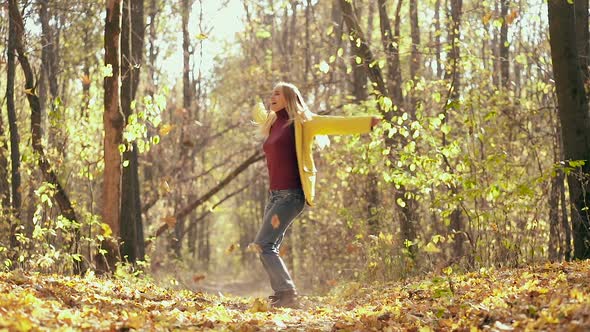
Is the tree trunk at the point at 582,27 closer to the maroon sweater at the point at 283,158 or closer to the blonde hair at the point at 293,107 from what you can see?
the blonde hair at the point at 293,107

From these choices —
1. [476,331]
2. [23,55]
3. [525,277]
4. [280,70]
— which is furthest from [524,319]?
[280,70]

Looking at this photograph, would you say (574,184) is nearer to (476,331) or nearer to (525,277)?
(525,277)

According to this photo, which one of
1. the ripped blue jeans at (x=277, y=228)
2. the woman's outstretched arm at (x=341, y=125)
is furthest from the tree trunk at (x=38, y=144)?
the woman's outstretched arm at (x=341, y=125)

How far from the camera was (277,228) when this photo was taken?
7824mm

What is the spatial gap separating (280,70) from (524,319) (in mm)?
19613

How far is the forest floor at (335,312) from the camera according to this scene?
5.03 meters

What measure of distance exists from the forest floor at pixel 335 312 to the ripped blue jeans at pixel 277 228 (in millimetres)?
426

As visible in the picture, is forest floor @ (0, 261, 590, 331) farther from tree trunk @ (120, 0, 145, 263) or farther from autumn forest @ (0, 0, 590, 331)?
tree trunk @ (120, 0, 145, 263)

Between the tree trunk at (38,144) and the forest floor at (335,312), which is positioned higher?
the tree trunk at (38,144)

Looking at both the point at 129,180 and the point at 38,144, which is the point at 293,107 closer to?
the point at 38,144

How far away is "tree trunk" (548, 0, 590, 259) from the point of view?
8.41m

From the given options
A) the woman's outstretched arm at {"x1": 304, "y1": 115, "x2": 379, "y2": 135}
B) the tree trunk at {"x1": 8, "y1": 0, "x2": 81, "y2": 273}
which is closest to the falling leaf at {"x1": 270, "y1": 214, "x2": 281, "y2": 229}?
the woman's outstretched arm at {"x1": 304, "y1": 115, "x2": 379, "y2": 135}

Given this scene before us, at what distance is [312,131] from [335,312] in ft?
6.02

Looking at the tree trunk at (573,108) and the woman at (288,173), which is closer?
the woman at (288,173)
